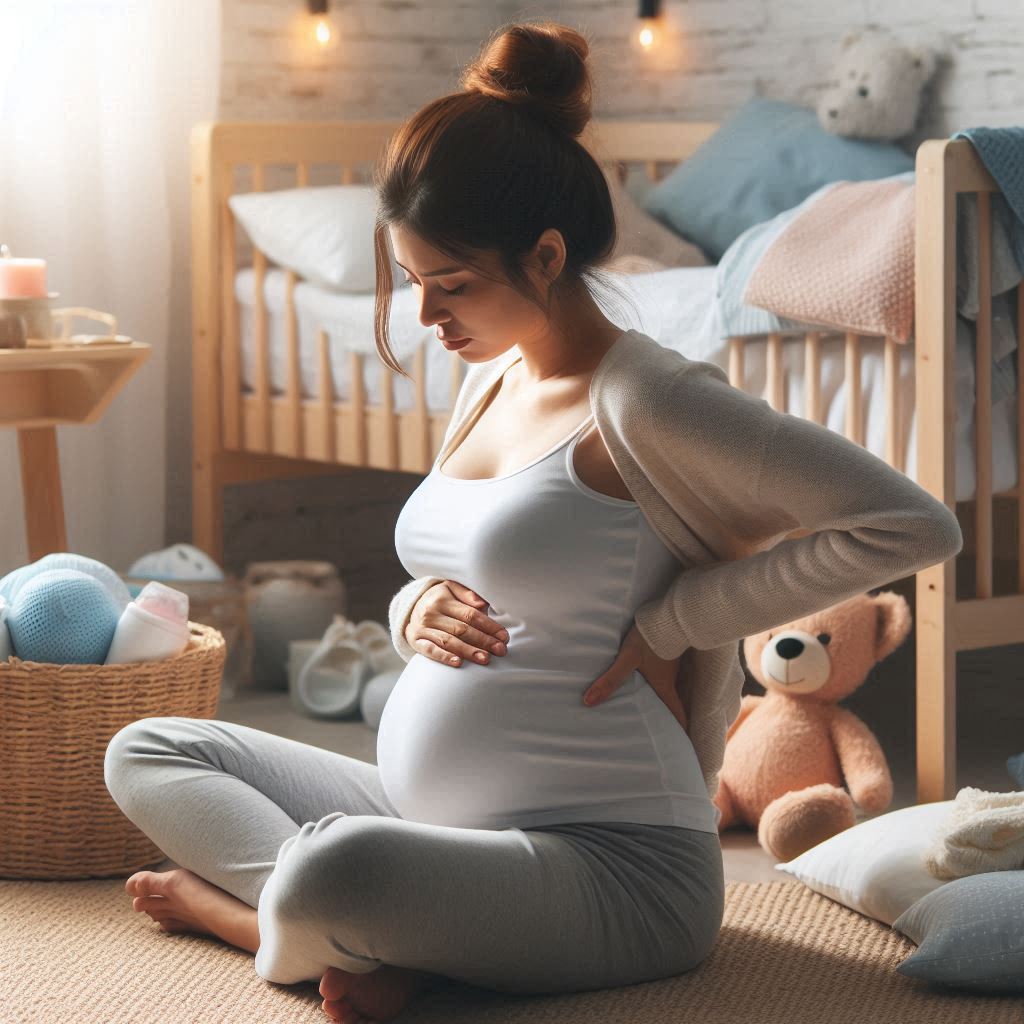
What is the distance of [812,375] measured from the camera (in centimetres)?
216

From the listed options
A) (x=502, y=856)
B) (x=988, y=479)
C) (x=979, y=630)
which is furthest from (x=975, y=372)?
(x=502, y=856)

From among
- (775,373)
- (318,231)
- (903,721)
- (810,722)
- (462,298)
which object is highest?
(462,298)

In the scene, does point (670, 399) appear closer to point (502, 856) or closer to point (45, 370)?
point (502, 856)

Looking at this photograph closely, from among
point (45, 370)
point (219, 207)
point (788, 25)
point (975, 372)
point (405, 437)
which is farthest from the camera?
point (788, 25)

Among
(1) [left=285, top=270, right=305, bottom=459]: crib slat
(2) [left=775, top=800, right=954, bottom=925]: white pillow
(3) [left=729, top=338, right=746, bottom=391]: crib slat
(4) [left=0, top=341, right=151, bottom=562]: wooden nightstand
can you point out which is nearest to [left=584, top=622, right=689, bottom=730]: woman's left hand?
(2) [left=775, top=800, right=954, bottom=925]: white pillow

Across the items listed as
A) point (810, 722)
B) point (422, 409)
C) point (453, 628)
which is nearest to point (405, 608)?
point (453, 628)

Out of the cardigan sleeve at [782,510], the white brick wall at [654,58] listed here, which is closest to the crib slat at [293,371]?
the white brick wall at [654,58]

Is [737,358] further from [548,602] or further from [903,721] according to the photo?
[548,602]

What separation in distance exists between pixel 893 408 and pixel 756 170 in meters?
1.11

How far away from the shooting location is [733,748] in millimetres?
2090

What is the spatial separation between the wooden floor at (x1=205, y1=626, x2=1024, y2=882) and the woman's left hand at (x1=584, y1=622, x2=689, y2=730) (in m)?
0.55

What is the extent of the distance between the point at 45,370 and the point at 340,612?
32.7 inches

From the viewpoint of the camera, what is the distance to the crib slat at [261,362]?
304cm

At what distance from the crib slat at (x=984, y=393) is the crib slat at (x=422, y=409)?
1.03 meters
